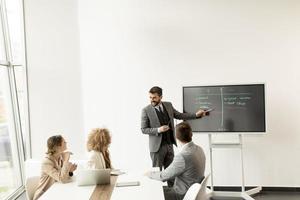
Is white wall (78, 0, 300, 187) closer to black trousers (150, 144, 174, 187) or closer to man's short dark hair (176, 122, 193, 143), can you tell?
black trousers (150, 144, 174, 187)

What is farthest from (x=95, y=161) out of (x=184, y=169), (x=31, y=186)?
(x=184, y=169)

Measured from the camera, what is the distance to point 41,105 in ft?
16.9

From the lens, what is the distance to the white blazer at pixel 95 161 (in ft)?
10.2

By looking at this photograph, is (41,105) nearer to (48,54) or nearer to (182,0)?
(48,54)

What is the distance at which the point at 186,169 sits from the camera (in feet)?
9.87

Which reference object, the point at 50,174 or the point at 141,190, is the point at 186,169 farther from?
the point at 50,174

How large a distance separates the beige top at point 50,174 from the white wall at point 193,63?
2.08m

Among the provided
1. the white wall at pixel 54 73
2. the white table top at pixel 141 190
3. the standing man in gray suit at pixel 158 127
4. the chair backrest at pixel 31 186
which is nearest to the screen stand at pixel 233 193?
the standing man in gray suit at pixel 158 127

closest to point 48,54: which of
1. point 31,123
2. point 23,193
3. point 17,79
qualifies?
point 17,79

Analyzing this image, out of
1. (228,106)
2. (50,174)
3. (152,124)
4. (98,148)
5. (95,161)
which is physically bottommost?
(50,174)

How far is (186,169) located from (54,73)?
3020 mm

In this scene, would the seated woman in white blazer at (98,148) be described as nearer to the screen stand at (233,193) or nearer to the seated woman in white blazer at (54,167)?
the seated woman in white blazer at (54,167)

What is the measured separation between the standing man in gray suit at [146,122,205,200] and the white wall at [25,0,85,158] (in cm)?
248

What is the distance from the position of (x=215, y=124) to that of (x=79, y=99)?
217cm
